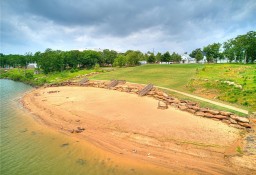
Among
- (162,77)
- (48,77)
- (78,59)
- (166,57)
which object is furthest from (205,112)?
(166,57)

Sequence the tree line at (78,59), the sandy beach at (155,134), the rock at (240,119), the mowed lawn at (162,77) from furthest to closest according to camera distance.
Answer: the tree line at (78,59) → the mowed lawn at (162,77) → the rock at (240,119) → the sandy beach at (155,134)

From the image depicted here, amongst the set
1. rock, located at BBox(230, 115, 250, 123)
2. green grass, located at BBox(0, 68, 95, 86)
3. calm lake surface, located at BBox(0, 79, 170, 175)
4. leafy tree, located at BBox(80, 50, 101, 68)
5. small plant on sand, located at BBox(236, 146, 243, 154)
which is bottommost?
calm lake surface, located at BBox(0, 79, 170, 175)

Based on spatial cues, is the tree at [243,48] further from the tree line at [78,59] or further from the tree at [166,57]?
the tree line at [78,59]

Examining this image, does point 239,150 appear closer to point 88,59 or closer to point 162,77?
point 162,77

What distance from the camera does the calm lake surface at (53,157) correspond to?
9.85m

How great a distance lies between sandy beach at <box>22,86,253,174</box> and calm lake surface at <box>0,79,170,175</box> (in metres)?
0.72

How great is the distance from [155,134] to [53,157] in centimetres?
672

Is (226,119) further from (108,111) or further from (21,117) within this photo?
(21,117)

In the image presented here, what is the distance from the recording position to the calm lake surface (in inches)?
388

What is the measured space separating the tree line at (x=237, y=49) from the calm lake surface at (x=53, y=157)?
73.5 m

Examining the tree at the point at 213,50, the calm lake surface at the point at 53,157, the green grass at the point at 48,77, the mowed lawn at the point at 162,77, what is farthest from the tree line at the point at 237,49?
the calm lake surface at the point at 53,157

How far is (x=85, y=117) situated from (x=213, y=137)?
1075 centimetres

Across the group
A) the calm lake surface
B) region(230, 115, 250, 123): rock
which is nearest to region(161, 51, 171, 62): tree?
region(230, 115, 250, 123): rock

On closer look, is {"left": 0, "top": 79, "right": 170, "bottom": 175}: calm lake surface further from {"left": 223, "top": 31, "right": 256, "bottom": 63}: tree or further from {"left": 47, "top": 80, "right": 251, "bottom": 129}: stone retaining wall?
{"left": 223, "top": 31, "right": 256, "bottom": 63}: tree
